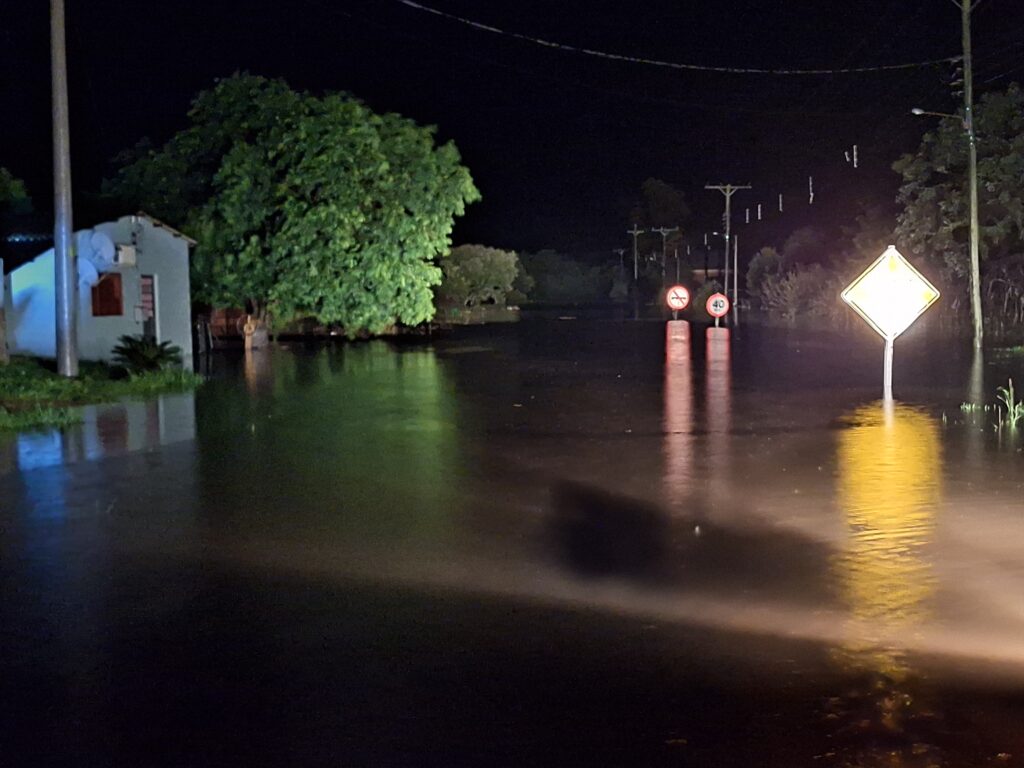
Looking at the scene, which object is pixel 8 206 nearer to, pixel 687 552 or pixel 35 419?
pixel 35 419

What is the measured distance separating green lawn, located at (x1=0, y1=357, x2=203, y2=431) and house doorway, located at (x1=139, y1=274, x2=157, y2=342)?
3.38 meters

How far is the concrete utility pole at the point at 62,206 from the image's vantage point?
22152 mm

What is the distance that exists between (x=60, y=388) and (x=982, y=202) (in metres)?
33.5

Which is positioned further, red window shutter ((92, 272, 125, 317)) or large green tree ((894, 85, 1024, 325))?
large green tree ((894, 85, 1024, 325))

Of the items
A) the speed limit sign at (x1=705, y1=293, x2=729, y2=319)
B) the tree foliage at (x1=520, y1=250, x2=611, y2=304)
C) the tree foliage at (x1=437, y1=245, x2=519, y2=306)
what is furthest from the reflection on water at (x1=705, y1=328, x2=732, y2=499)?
the tree foliage at (x1=520, y1=250, x2=611, y2=304)

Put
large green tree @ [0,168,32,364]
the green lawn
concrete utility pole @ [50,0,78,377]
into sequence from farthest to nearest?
large green tree @ [0,168,32,364] → concrete utility pole @ [50,0,78,377] → the green lawn

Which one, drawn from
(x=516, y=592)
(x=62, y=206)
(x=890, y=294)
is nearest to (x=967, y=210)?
(x=890, y=294)

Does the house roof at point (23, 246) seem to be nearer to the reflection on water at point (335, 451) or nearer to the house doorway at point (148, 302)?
the house doorway at point (148, 302)

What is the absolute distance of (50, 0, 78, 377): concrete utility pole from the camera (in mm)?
22152

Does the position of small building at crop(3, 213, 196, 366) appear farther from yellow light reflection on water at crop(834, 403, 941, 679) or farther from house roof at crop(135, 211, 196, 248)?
yellow light reflection on water at crop(834, 403, 941, 679)

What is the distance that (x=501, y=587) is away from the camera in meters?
8.68

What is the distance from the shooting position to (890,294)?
65.3 ft

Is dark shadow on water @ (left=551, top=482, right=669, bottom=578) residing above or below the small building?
below

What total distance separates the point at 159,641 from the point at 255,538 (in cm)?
292
